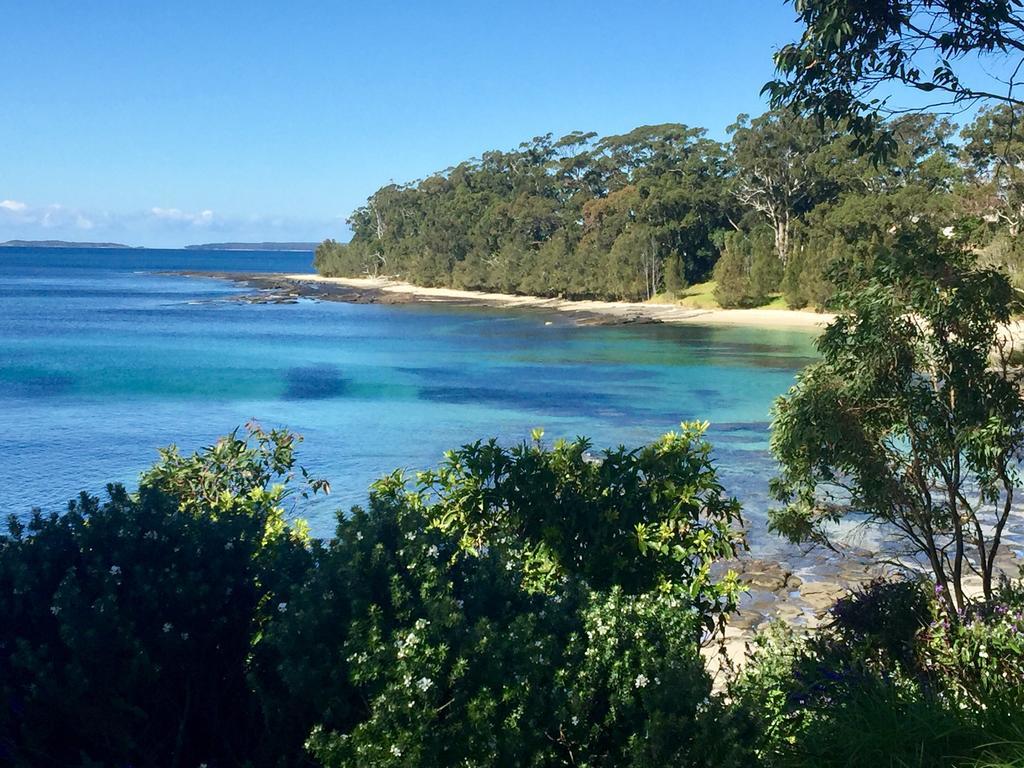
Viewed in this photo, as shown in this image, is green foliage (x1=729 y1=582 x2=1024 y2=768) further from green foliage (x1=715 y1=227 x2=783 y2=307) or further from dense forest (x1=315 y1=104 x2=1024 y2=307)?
green foliage (x1=715 y1=227 x2=783 y2=307)

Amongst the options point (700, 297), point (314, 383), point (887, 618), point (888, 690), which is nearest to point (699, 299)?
point (700, 297)

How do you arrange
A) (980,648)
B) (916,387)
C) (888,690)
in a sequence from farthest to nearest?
(916,387) → (980,648) → (888,690)

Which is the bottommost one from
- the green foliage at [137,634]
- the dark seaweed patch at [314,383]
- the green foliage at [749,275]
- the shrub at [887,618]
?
the dark seaweed patch at [314,383]

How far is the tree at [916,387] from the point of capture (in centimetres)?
866

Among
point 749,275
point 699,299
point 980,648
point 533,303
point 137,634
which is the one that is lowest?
point 980,648

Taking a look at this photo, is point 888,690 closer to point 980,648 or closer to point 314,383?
point 980,648

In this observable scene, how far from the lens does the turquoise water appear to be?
76.5 ft

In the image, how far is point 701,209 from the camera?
246 ft

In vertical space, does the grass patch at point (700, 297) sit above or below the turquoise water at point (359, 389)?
above

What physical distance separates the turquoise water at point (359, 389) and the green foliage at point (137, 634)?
11.8 m

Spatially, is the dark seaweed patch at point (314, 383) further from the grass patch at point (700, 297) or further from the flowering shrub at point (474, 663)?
the grass patch at point (700, 297)

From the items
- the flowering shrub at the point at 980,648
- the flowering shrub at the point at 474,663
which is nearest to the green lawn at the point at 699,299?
the flowering shrub at the point at 980,648

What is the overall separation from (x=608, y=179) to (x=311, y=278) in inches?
2162

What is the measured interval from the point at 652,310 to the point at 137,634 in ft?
218
